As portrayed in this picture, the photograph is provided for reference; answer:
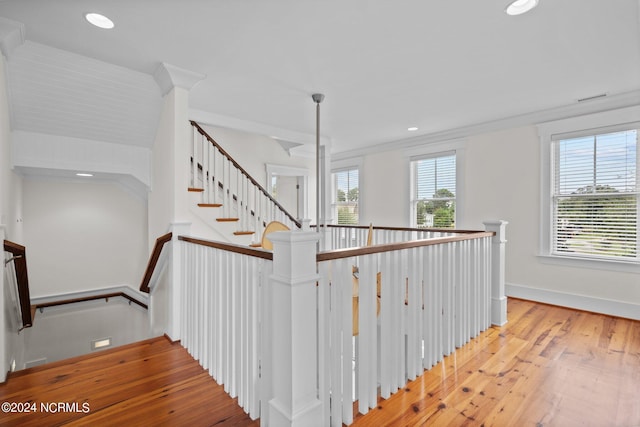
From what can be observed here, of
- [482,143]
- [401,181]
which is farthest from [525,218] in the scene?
[401,181]

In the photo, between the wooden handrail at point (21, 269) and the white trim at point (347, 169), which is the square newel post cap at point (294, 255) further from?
the white trim at point (347, 169)

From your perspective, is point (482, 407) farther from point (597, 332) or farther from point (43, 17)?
point (43, 17)

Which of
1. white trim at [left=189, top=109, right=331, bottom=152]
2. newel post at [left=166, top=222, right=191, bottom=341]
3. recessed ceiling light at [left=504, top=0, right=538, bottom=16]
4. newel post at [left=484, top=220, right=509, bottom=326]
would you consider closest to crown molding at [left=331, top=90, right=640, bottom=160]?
white trim at [left=189, top=109, right=331, bottom=152]

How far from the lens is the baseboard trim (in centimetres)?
327

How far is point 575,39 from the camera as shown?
2.24 metres

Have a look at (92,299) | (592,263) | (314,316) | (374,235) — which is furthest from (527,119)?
(92,299)

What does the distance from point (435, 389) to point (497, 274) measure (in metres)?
1.56

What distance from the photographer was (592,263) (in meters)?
3.50

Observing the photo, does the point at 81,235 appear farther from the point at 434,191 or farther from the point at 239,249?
the point at 434,191

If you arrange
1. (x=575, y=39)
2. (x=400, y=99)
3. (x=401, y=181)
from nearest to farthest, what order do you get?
(x=575, y=39) → (x=400, y=99) → (x=401, y=181)

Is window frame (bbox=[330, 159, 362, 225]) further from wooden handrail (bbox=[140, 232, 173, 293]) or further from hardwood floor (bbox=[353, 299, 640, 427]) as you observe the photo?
wooden handrail (bbox=[140, 232, 173, 293])

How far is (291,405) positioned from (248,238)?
2604 millimetres

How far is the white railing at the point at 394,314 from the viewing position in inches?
62.5

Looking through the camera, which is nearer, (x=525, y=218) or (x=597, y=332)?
(x=597, y=332)
